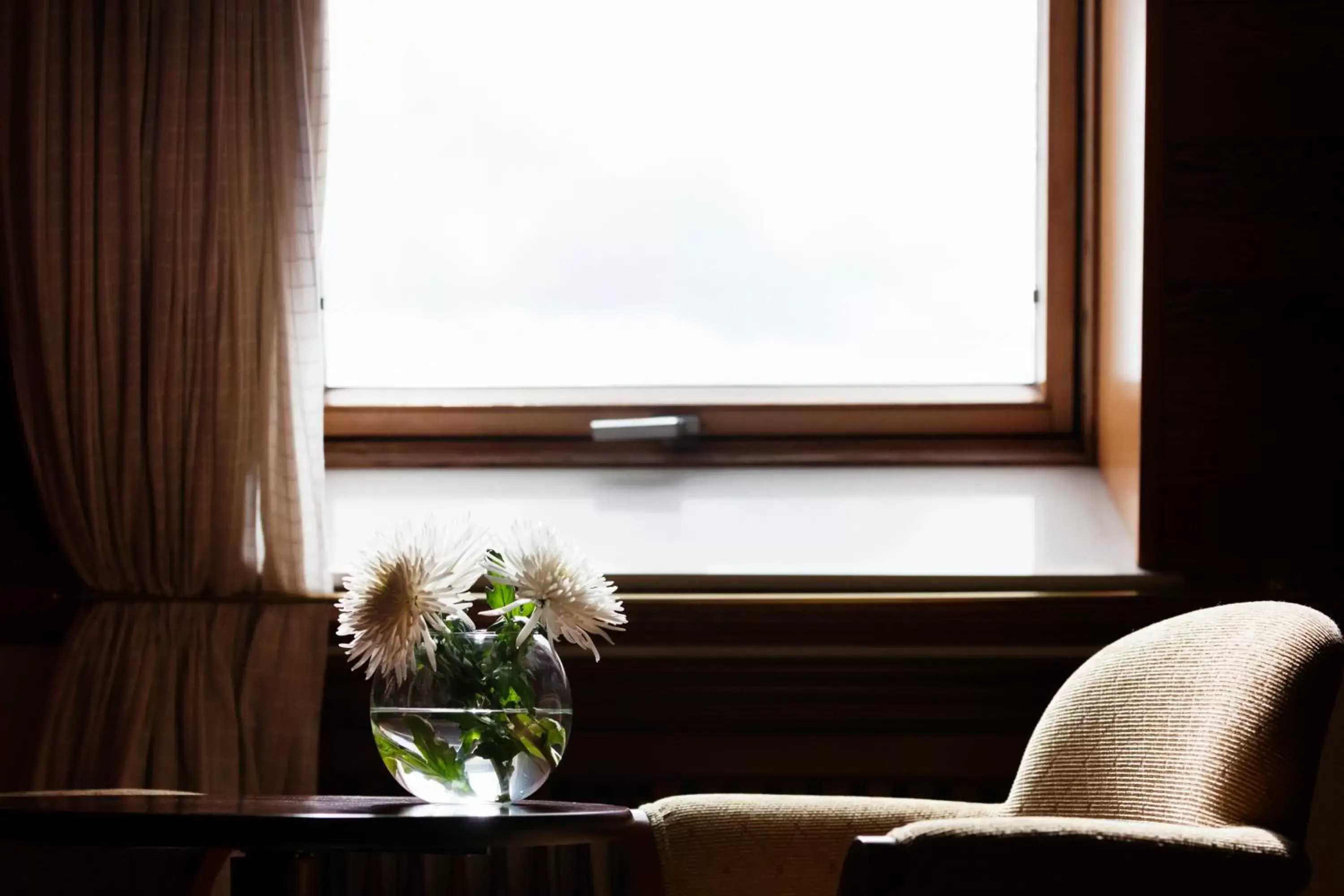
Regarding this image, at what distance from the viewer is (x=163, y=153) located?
2.07 meters

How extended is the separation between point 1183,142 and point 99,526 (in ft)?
5.58

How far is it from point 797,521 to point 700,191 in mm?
618

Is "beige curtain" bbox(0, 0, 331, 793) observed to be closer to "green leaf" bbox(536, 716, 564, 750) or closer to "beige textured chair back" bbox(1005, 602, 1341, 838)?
"green leaf" bbox(536, 716, 564, 750)

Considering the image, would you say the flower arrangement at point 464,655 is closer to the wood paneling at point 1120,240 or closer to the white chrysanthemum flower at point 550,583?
the white chrysanthemum flower at point 550,583

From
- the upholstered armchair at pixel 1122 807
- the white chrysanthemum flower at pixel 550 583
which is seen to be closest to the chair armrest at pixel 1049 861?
the upholstered armchair at pixel 1122 807

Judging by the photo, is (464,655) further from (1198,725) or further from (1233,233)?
(1233,233)

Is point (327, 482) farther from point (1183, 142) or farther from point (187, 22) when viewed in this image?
point (1183, 142)

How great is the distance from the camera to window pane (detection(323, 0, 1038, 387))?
2.40 m

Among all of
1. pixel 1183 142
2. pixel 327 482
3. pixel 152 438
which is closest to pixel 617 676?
pixel 327 482

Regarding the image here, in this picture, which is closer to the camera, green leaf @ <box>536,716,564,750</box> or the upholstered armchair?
the upholstered armchair

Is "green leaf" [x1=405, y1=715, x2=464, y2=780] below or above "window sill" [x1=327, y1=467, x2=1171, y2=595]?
below

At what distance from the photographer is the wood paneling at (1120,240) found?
6.79 feet

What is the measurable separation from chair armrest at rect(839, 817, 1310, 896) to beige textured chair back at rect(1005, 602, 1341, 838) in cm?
12

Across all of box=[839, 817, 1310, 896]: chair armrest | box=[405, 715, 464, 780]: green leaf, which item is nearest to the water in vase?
box=[405, 715, 464, 780]: green leaf
